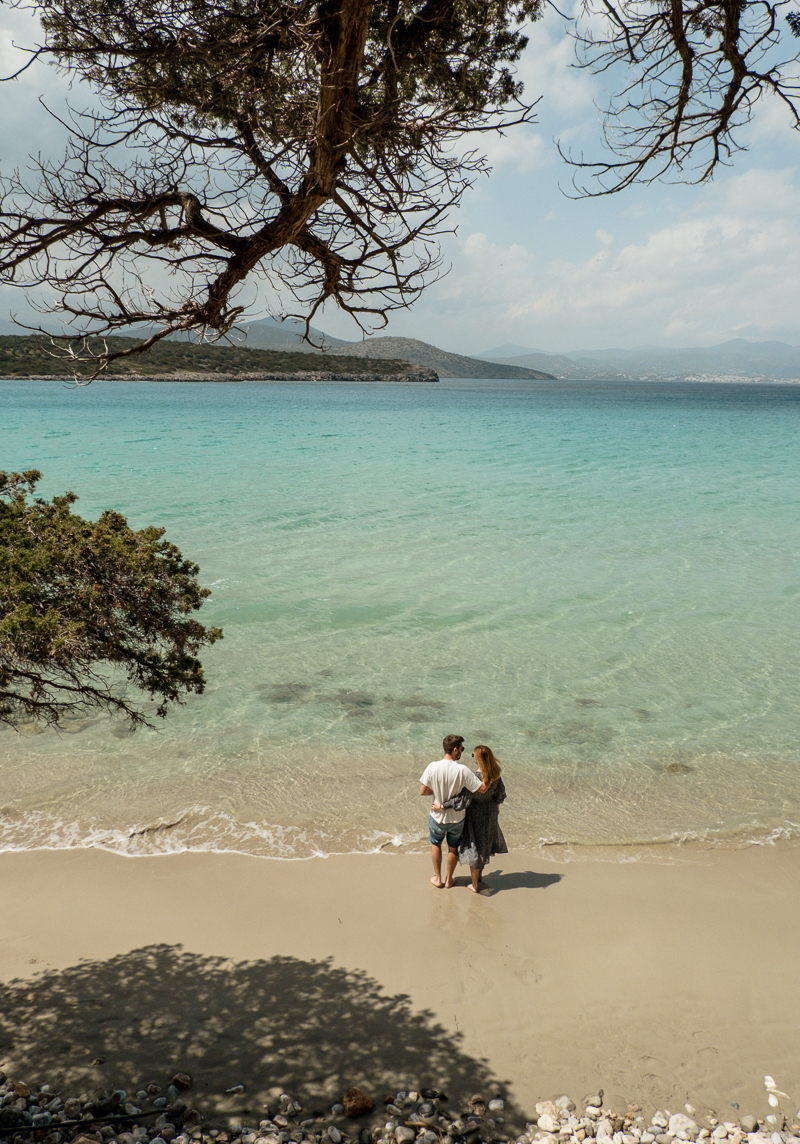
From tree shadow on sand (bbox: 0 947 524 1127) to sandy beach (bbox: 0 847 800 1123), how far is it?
13 mm

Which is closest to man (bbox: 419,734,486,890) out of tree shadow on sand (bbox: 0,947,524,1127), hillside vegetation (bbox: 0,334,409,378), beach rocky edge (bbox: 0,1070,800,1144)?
tree shadow on sand (bbox: 0,947,524,1127)

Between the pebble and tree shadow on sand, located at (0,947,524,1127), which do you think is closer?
the pebble

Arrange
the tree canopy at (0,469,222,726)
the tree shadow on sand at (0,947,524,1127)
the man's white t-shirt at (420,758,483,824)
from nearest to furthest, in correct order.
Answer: the tree canopy at (0,469,222,726)
the tree shadow on sand at (0,947,524,1127)
the man's white t-shirt at (420,758,483,824)

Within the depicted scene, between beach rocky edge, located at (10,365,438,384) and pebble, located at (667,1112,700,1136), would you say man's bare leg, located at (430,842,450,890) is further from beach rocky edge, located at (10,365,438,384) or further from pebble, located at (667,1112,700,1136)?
beach rocky edge, located at (10,365,438,384)

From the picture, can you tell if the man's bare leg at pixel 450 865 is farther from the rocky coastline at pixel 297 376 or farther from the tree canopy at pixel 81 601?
the rocky coastline at pixel 297 376

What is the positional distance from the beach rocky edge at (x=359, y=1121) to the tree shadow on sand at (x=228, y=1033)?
8 centimetres

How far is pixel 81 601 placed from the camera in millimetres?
3156

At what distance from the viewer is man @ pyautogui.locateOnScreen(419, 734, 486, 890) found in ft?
18.2

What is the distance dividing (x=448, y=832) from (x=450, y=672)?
13.7ft

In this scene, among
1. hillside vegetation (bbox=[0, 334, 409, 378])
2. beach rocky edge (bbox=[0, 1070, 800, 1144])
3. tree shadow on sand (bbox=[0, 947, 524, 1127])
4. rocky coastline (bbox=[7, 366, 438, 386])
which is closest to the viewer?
beach rocky edge (bbox=[0, 1070, 800, 1144])

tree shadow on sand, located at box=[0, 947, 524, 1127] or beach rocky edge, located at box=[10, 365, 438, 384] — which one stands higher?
beach rocky edge, located at box=[10, 365, 438, 384]

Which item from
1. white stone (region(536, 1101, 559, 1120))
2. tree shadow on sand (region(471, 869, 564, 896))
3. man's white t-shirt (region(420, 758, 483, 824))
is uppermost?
man's white t-shirt (region(420, 758, 483, 824))

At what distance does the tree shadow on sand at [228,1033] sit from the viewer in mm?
3742

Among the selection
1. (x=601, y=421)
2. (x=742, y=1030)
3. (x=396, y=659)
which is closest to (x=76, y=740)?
(x=396, y=659)
